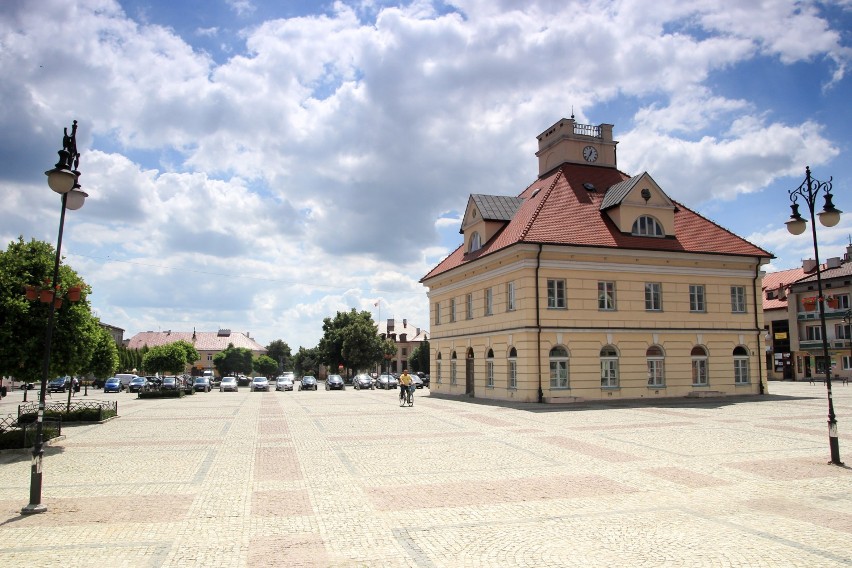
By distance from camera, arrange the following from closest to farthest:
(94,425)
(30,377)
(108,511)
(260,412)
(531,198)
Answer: (108,511) < (30,377) < (94,425) < (260,412) < (531,198)

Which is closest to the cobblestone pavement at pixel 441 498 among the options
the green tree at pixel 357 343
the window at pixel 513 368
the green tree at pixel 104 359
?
the green tree at pixel 104 359

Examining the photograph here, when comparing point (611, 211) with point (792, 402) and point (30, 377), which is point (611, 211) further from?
point (30, 377)

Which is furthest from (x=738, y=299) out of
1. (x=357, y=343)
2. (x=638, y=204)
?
(x=357, y=343)

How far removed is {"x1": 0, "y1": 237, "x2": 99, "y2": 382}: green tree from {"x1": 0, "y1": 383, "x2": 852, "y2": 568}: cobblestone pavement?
2452 millimetres

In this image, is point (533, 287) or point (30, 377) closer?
point (30, 377)

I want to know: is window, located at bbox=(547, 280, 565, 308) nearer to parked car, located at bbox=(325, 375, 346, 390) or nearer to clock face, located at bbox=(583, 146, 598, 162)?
clock face, located at bbox=(583, 146, 598, 162)

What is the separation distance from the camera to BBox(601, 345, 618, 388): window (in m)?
32.4

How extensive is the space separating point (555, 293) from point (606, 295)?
9.95ft

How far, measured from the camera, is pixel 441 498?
1109 cm

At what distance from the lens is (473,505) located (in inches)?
417

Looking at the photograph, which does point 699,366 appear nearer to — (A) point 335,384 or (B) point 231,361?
(A) point 335,384

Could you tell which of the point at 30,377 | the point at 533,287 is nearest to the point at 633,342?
the point at 533,287

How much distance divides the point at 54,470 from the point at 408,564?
1017 centimetres

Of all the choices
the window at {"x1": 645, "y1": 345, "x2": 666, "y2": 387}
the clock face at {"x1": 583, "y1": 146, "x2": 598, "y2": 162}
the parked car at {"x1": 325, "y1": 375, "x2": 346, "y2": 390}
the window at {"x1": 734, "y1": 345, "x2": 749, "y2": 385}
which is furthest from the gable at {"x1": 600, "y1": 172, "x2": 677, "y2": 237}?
the parked car at {"x1": 325, "y1": 375, "x2": 346, "y2": 390}
